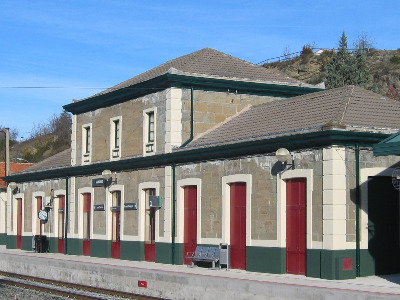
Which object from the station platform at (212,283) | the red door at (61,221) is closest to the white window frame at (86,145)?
the red door at (61,221)

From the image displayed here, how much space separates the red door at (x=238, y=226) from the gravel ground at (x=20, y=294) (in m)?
5.32

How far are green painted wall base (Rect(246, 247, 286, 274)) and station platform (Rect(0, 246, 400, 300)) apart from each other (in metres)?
0.32

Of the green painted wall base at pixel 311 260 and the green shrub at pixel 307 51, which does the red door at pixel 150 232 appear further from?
the green shrub at pixel 307 51

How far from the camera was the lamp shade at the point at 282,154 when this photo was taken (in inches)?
745

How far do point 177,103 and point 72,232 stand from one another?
945 centimetres

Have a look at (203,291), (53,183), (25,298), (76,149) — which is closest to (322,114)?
(203,291)

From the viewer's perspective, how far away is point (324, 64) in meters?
→ 70.2

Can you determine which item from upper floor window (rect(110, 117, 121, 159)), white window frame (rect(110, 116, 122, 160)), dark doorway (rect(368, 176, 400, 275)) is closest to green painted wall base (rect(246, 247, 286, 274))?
dark doorway (rect(368, 176, 400, 275))

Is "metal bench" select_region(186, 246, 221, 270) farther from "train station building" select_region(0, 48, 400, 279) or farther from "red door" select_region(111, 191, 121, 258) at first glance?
"red door" select_region(111, 191, 121, 258)

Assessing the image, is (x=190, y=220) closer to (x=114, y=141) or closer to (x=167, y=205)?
(x=167, y=205)

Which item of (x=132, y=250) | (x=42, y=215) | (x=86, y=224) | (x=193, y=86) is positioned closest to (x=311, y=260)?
(x=193, y=86)

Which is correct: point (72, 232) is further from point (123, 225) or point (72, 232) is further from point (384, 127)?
point (384, 127)

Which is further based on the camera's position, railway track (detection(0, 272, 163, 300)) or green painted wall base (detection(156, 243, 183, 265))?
green painted wall base (detection(156, 243, 183, 265))

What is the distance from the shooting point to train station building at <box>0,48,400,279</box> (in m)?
18.5
